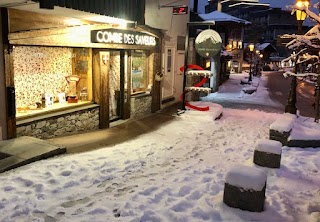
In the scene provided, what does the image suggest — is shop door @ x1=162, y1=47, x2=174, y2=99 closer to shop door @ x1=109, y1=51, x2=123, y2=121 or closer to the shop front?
the shop front

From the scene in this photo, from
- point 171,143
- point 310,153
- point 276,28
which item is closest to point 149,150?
point 171,143

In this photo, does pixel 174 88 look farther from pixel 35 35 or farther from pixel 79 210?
pixel 79 210

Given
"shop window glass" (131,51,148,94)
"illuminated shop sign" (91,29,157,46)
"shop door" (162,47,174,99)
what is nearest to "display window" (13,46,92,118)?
"illuminated shop sign" (91,29,157,46)

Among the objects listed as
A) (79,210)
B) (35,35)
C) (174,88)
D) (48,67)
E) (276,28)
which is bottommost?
(79,210)

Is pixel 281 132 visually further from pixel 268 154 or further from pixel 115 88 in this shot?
pixel 115 88

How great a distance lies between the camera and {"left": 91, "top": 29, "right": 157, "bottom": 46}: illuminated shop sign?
10312mm

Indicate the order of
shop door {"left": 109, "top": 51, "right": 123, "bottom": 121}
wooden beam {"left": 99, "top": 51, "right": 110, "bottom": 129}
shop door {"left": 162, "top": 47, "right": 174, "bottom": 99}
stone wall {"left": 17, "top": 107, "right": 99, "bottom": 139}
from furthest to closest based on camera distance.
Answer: shop door {"left": 162, "top": 47, "right": 174, "bottom": 99} → shop door {"left": 109, "top": 51, "right": 123, "bottom": 121} → wooden beam {"left": 99, "top": 51, "right": 110, "bottom": 129} → stone wall {"left": 17, "top": 107, "right": 99, "bottom": 139}

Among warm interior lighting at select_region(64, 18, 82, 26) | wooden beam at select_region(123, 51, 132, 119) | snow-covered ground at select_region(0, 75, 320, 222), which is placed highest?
warm interior lighting at select_region(64, 18, 82, 26)

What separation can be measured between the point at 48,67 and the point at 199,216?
7284 millimetres

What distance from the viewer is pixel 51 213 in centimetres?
527

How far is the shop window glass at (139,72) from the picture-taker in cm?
1366

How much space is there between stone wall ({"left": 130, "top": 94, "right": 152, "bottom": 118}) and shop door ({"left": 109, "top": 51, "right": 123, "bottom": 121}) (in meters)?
0.71

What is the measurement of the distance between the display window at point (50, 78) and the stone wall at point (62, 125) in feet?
1.25

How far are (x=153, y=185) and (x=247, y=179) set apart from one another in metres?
1.95
